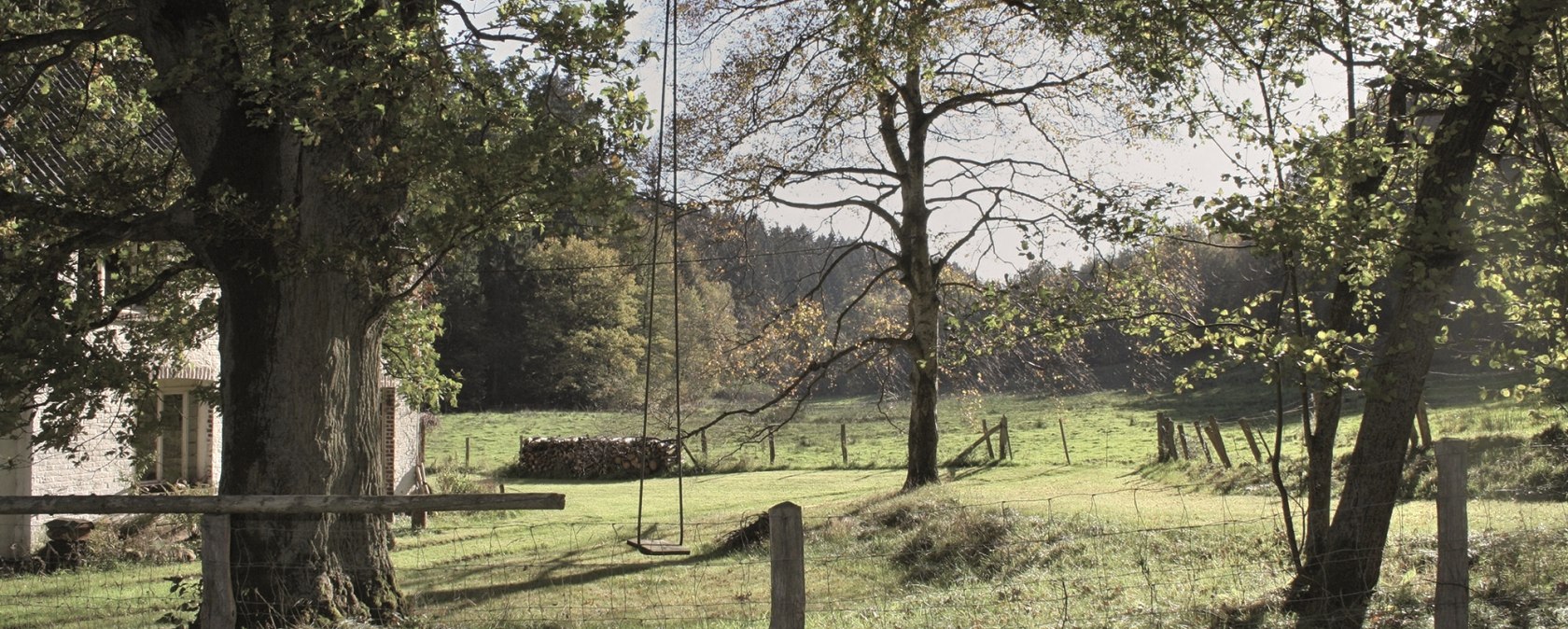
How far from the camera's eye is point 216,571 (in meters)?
5.75

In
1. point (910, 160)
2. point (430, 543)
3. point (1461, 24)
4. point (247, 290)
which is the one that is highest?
point (910, 160)

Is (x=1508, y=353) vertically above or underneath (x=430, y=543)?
above

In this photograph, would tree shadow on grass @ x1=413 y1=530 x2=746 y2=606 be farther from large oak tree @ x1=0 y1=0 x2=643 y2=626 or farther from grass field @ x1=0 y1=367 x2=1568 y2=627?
large oak tree @ x1=0 y1=0 x2=643 y2=626

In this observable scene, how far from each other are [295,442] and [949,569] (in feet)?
20.4

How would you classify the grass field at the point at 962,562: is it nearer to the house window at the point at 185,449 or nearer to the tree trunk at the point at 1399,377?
the tree trunk at the point at 1399,377

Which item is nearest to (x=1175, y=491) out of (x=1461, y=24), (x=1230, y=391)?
(x=1461, y=24)

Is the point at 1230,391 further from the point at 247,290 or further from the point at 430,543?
the point at 247,290

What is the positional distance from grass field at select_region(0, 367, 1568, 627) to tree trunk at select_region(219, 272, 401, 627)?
0.71m

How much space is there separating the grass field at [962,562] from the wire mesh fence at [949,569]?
34mm

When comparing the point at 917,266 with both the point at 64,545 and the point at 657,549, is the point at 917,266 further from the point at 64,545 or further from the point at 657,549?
the point at 64,545

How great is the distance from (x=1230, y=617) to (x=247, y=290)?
6.84m

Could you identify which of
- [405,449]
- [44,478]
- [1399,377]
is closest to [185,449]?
[44,478]

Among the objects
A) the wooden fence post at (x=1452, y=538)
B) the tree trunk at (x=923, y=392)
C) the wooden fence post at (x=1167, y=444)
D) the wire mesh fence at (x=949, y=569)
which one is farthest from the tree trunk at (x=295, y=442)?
the wooden fence post at (x=1167, y=444)

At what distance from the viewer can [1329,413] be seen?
26.0 feet
